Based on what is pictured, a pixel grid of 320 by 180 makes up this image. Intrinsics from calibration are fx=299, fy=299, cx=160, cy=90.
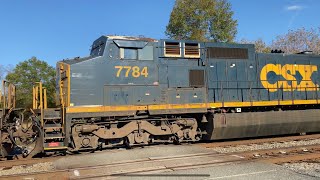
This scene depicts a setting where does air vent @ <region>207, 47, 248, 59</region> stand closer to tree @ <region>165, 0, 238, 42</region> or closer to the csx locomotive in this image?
the csx locomotive

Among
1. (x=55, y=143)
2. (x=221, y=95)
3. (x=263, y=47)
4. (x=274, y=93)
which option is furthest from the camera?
(x=263, y=47)

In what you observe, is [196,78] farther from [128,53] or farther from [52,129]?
[52,129]

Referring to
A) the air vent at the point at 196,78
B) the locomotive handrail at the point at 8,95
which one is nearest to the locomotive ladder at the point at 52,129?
the locomotive handrail at the point at 8,95

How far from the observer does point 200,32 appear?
27.5m

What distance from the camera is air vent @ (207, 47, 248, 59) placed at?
11.0 meters

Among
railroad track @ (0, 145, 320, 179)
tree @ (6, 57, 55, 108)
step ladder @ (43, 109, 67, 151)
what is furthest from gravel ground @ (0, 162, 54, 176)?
tree @ (6, 57, 55, 108)

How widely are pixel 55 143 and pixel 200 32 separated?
69.8 feet

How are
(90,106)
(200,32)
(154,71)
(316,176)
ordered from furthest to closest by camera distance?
(200,32)
(154,71)
(90,106)
(316,176)

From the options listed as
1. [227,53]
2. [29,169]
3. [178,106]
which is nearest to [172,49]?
[178,106]

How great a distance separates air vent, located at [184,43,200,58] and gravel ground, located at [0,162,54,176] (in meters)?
5.67

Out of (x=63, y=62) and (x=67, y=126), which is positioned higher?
(x=63, y=62)

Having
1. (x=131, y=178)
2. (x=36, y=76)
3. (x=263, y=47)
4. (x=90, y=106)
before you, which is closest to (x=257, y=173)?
(x=131, y=178)

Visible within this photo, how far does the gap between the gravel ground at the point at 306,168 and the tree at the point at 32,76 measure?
22.1 m

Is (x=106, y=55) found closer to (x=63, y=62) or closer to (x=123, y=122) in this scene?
(x=63, y=62)
